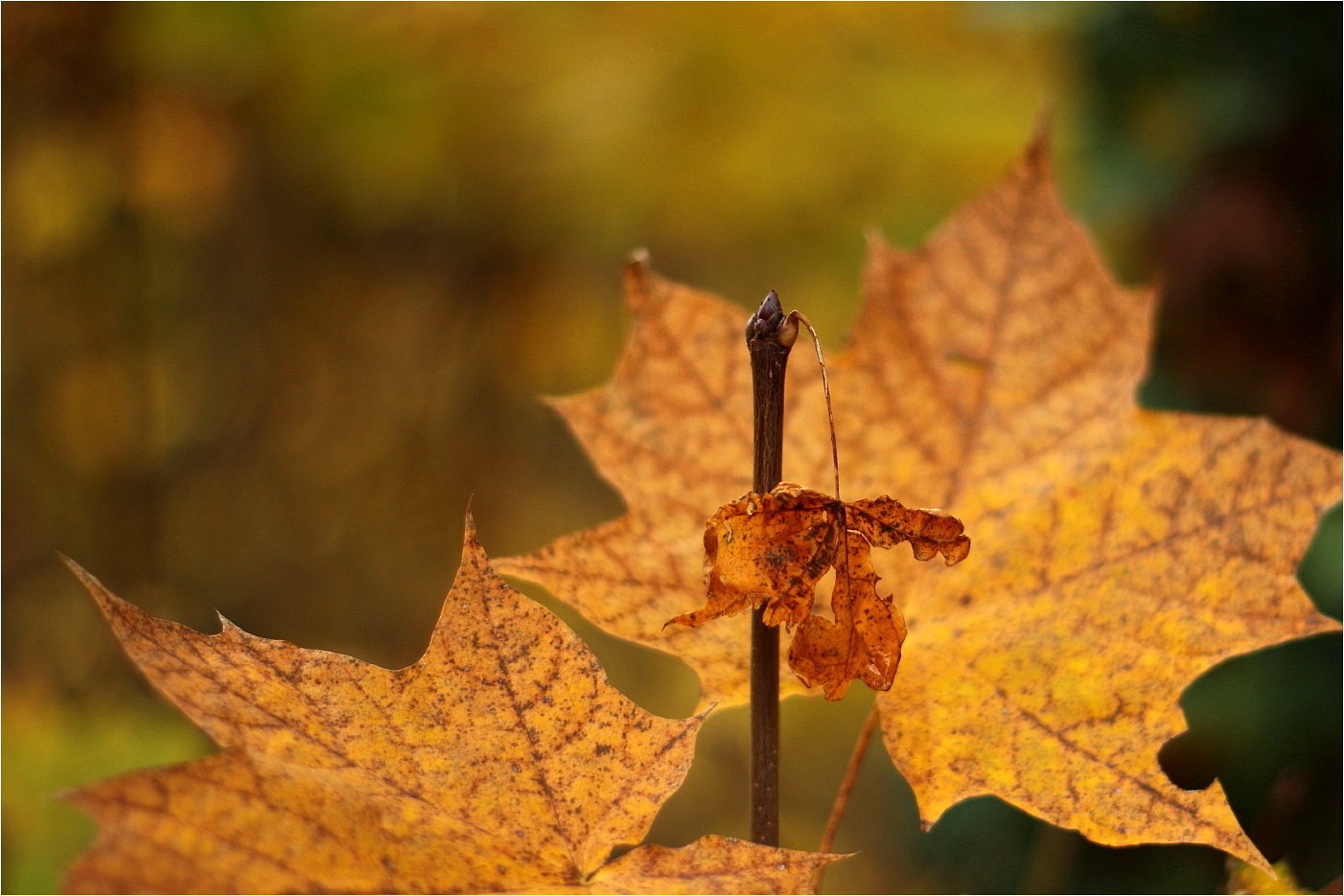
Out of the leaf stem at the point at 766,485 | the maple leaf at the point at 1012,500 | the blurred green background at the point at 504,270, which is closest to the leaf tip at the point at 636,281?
the maple leaf at the point at 1012,500

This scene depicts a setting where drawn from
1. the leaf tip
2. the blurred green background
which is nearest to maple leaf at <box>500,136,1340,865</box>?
the leaf tip

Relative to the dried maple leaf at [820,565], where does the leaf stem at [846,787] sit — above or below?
below

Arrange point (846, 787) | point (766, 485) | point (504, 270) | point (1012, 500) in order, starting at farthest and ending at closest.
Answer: point (504, 270) < point (1012, 500) < point (846, 787) < point (766, 485)

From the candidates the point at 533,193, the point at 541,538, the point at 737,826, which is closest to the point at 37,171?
the point at 533,193

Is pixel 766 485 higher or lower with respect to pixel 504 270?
lower

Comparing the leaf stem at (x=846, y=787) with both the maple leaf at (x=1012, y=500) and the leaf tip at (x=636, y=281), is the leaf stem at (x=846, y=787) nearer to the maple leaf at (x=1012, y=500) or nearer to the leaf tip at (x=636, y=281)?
the maple leaf at (x=1012, y=500)

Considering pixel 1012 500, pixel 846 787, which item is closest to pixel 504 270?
pixel 1012 500

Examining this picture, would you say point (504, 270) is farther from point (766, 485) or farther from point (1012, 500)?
point (766, 485)
